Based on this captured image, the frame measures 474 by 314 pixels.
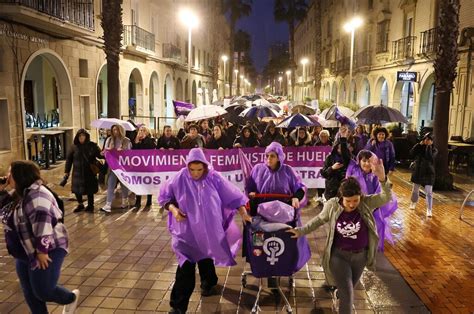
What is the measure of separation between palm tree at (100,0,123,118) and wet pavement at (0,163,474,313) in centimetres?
496

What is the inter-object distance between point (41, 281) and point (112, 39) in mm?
9642

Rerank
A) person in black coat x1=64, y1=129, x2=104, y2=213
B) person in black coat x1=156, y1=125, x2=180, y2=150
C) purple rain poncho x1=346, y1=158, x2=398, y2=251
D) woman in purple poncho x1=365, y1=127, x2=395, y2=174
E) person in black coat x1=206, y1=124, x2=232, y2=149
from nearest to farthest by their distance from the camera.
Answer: purple rain poncho x1=346, y1=158, x2=398, y2=251 → person in black coat x1=64, y1=129, x2=104, y2=213 → woman in purple poncho x1=365, y1=127, x2=395, y2=174 → person in black coat x1=156, y1=125, x2=180, y2=150 → person in black coat x1=206, y1=124, x2=232, y2=149

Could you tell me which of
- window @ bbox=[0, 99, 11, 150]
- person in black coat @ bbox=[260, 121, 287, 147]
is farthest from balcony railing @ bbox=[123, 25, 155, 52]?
person in black coat @ bbox=[260, 121, 287, 147]

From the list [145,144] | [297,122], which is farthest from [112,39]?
[297,122]

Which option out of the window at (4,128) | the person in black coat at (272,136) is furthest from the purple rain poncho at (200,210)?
the window at (4,128)

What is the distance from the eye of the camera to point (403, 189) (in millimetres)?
12164

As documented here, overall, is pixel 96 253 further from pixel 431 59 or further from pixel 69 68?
pixel 431 59

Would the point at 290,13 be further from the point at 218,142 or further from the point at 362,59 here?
the point at 218,142

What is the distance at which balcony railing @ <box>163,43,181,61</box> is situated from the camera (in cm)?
2864

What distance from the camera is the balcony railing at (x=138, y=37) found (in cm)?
2080

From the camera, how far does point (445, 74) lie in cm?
1235

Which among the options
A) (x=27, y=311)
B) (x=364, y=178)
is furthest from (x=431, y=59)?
(x=27, y=311)

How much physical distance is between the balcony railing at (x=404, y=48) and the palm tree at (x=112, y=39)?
1681cm

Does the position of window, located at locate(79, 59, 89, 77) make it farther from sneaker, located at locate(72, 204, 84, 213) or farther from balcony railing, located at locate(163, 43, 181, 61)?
balcony railing, located at locate(163, 43, 181, 61)
